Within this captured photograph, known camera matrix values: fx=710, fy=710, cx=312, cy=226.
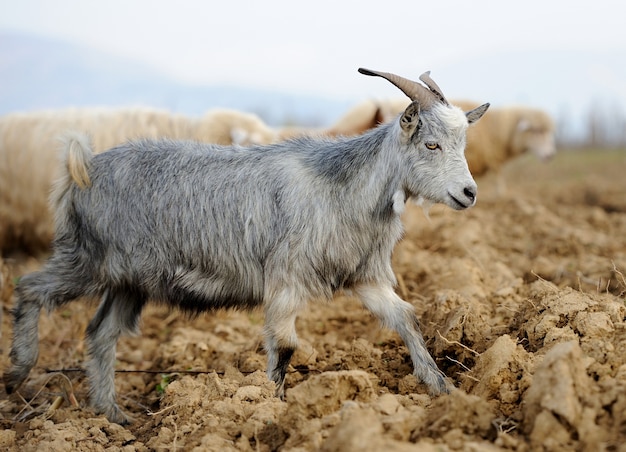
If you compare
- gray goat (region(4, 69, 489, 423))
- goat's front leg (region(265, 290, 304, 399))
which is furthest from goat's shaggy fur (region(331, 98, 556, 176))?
goat's front leg (region(265, 290, 304, 399))

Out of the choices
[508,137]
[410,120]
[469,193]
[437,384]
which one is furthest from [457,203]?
[508,137]

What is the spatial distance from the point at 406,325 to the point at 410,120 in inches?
50.5

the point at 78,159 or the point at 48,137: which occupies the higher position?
the point at 78,159

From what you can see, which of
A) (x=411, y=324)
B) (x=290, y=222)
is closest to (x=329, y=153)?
(x=290, y=222)

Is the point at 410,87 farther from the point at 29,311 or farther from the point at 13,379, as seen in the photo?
the point at 13,379

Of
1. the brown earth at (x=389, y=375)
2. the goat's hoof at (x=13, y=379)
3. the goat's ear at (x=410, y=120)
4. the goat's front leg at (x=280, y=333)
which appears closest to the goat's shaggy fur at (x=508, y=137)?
the brown earth at (x=389, y=375)

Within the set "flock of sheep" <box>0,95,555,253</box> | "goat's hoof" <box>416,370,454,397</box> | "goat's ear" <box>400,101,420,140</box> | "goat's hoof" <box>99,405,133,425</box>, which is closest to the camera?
"goat's hoof" <box>416,370,454,397</box>

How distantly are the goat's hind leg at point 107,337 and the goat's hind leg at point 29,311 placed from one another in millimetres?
336

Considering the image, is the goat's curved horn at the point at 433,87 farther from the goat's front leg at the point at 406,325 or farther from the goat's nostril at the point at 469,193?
the goat's front leg at the point at 406,325

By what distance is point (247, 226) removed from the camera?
465 cm

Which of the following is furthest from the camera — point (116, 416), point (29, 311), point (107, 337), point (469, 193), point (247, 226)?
point (107, 337)

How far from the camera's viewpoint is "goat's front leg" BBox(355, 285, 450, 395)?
4.24 meters

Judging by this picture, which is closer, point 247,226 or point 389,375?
point 389,375

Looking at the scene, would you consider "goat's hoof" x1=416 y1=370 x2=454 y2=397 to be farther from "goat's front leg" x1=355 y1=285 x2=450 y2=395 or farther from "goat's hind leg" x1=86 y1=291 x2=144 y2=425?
"goat's hind leg" x1=86 y1=291 x2=144 y2=425
